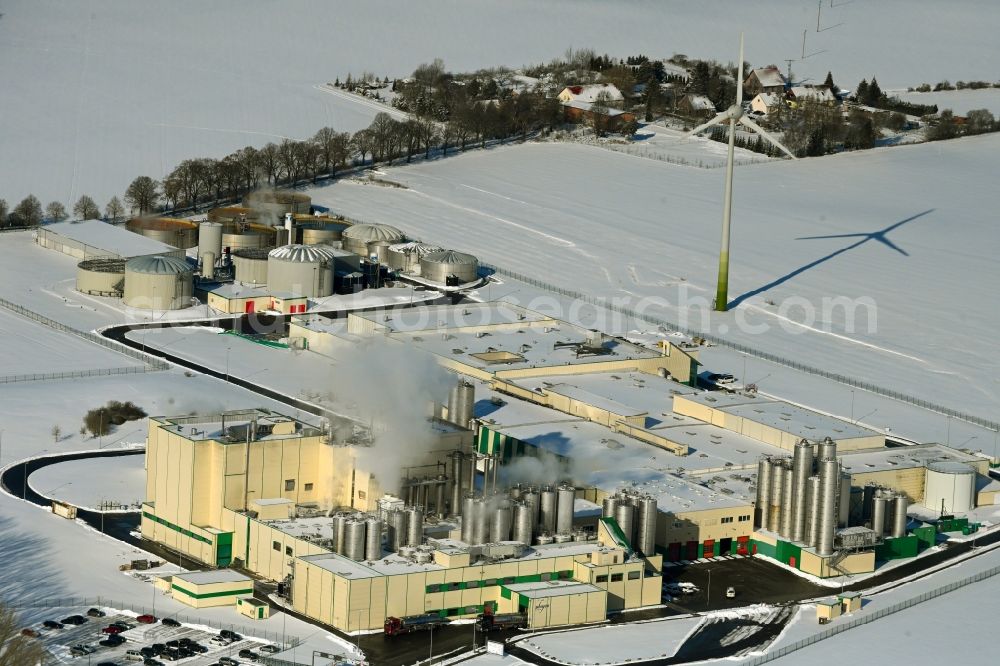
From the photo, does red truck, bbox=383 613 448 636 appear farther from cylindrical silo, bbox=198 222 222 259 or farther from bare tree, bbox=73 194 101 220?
bare tree, bbox=73 194 101 220

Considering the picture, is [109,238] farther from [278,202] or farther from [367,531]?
[367,531]

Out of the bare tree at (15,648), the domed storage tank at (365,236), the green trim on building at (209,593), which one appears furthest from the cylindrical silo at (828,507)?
the domed storage tank at (365,236)

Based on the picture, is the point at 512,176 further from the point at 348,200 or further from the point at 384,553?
the point at 384,553

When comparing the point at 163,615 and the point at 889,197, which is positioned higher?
the point at 889,197

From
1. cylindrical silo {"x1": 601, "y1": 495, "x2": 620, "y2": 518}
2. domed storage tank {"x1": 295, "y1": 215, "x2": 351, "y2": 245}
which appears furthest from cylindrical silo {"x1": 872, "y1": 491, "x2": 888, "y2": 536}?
domed storage tank {"x1": 295, "y1": 215, "x2": 351, "y2": 245}

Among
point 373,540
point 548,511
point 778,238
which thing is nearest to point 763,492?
point 548,511

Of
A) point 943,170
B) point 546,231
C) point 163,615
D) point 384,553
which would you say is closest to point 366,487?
point 384,553
